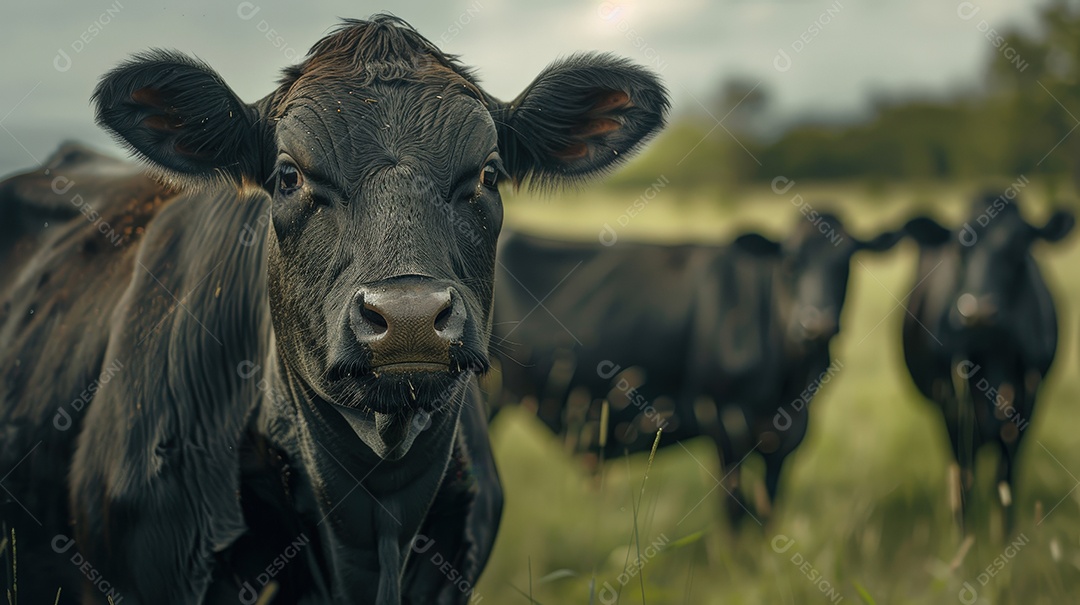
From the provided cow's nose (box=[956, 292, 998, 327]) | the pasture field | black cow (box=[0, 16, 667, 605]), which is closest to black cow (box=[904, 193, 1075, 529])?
cow's nose (box=[956, 292, 998, 327])

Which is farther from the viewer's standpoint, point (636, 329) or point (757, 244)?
point (636, 329)

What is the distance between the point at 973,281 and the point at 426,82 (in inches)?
203

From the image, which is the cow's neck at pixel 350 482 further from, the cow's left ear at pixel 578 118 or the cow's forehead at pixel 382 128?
the cow's left ear at pixel 578 118

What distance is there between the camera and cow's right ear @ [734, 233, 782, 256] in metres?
7.79

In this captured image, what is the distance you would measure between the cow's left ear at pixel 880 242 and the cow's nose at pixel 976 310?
69 centimetres

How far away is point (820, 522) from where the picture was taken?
6.71 m

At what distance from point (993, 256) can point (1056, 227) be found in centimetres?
54

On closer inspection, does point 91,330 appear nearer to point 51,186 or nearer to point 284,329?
point 284,329

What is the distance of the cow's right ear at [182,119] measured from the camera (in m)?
3.03

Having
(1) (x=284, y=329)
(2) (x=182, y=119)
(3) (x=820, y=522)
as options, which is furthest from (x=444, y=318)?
(3) (x=820, y=522)

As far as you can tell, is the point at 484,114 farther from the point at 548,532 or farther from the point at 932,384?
the point at 932,384

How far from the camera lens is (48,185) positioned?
4383 mm

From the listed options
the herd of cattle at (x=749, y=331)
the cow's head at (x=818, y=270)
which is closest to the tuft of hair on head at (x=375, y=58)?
the herd of cattle at (x=749, y=331)

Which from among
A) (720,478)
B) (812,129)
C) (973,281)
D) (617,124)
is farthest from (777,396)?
(812,129)
